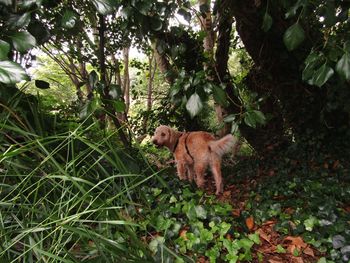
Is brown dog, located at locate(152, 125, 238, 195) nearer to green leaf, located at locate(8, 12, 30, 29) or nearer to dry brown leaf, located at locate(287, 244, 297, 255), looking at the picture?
dry brown leaf, located at locate(287, 244, 297, 255)

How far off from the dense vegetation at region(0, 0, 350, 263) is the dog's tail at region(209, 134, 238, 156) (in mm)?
517

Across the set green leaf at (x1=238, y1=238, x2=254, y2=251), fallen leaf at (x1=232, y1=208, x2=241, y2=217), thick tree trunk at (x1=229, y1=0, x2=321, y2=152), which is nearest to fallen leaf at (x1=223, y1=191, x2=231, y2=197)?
fallen leaf at (x1=232, y1=208, x2=241, y2=217)

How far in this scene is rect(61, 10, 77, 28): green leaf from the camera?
178 centimetres

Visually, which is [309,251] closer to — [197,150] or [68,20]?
[197,150]

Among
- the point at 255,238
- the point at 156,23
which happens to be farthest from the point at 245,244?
the point at 156,23

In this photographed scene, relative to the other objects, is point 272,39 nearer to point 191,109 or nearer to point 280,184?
point 280,184

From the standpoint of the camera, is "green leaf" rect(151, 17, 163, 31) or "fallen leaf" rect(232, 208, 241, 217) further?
"fallen leaf" rect(232, 208, 241, 217)

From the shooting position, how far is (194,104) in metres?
2.13

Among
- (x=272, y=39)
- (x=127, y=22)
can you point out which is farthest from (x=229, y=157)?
(x=127, y=22)

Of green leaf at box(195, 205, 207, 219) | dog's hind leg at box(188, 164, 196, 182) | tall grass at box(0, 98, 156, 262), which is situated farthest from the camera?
dog's hind leg at box(188, 164, 196, 182)

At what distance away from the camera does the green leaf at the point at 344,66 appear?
73.2 inches

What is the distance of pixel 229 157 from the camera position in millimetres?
6723

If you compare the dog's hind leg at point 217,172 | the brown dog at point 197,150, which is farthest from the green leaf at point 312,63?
the dog's hind leg at point 217,172

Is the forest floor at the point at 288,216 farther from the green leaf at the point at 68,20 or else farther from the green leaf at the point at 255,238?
the green leaf at the point at 68,20
